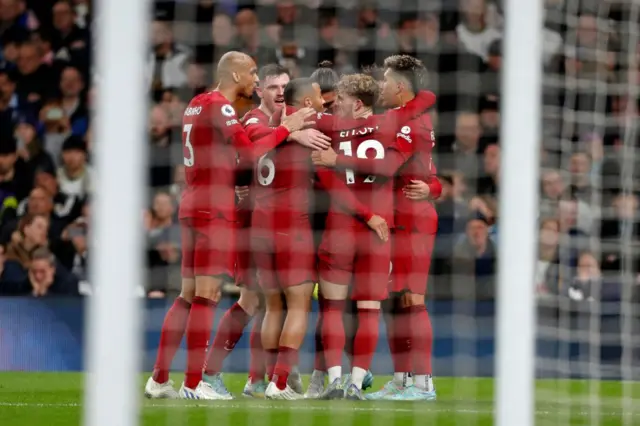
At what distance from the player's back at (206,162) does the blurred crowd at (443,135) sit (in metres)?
1.22

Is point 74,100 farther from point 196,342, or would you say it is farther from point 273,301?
point 196,342

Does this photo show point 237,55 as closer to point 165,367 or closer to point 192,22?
point 165,367

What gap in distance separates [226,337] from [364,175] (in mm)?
Result: 1049

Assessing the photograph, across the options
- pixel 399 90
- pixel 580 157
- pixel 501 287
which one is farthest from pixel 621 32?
pixel 501 287

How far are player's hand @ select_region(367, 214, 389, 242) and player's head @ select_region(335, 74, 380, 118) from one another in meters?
0.52

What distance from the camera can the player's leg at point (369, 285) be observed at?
Result: 6.48 m

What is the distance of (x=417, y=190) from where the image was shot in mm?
6598

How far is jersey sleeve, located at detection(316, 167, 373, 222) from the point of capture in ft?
21.1

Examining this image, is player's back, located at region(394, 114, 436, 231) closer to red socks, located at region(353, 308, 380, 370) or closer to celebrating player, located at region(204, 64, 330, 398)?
red socks, located at region(353, 308, 380, 370)

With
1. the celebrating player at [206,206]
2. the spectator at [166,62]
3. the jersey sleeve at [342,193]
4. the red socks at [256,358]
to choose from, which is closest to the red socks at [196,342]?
the celebrating player at [206,206]

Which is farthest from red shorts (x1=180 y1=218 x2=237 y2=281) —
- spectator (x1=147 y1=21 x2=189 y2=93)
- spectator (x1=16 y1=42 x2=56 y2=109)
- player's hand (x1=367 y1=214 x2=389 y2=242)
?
spectator (x1=16 y1=42 x2=56 y2=109)

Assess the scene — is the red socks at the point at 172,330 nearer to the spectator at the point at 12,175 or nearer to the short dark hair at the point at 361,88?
the short dark hair at the point at 361,88

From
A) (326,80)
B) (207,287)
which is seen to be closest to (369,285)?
(207,287)

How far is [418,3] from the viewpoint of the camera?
8.13 meters
